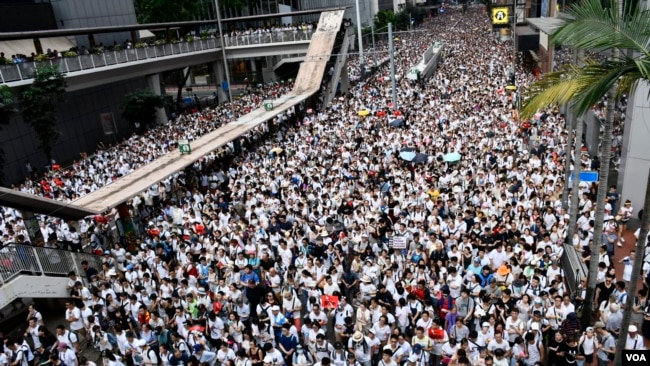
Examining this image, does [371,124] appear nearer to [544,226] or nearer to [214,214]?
[214,214]

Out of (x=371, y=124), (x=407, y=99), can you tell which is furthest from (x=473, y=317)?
(x=407, y=99)

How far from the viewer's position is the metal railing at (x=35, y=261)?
37.1 ft

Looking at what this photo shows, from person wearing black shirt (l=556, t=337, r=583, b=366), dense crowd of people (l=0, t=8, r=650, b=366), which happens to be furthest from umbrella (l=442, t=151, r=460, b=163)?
person wearing black shirt (l=556, t=337, r=583, b=366)

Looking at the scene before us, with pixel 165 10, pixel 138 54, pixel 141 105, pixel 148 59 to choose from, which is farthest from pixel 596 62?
pixel 165 10

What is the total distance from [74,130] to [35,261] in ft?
66.2

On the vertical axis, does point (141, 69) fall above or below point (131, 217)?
above

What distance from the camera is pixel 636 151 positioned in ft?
45.6

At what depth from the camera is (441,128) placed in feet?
72.1

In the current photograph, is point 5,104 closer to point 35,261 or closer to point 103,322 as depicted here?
point 35,261

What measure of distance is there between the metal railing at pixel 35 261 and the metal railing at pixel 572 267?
1129 cm

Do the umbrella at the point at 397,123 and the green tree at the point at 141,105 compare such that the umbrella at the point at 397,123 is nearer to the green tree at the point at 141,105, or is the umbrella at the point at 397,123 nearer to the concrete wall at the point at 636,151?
the concrete wall at the point at 636,151

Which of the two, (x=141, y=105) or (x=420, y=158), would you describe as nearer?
(x=420, y=158)

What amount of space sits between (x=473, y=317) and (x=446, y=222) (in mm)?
3661

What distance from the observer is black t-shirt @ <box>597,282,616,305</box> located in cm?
902
